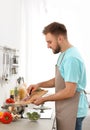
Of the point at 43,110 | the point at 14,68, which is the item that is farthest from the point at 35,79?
the point at 43,110

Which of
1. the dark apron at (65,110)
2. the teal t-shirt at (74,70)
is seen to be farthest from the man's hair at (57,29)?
the dark apron at (65,110)

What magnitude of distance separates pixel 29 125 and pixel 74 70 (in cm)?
48

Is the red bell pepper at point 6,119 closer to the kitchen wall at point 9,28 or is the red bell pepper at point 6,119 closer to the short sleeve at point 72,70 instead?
the short sleeve at point 72,70

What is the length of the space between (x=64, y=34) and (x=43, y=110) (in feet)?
2.67

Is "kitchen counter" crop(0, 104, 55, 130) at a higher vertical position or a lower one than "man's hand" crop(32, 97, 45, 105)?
lower

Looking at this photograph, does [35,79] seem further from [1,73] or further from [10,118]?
[10,118]

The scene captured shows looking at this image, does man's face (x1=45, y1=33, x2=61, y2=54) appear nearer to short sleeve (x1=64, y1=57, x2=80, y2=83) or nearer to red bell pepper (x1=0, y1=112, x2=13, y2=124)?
short sleeve (x1=64, y1=57, x2=80, y2=83)

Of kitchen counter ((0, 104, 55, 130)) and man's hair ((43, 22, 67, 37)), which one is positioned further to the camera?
man's hair ((43, 22, 67, 37))

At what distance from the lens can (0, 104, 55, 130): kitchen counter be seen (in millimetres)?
1608

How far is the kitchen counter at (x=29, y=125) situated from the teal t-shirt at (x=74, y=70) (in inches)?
9.2

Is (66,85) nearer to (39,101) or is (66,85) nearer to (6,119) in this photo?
(39,101)

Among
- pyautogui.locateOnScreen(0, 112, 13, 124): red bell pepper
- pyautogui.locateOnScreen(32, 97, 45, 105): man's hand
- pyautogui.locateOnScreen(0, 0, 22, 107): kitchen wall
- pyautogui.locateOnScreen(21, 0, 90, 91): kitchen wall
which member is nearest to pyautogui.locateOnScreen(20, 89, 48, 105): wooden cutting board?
pyautogui.locateOnScreen(32, 97, 45, 105): man's hand

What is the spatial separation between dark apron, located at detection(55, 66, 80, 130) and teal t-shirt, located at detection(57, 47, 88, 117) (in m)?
0.04

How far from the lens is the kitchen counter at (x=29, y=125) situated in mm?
1608
